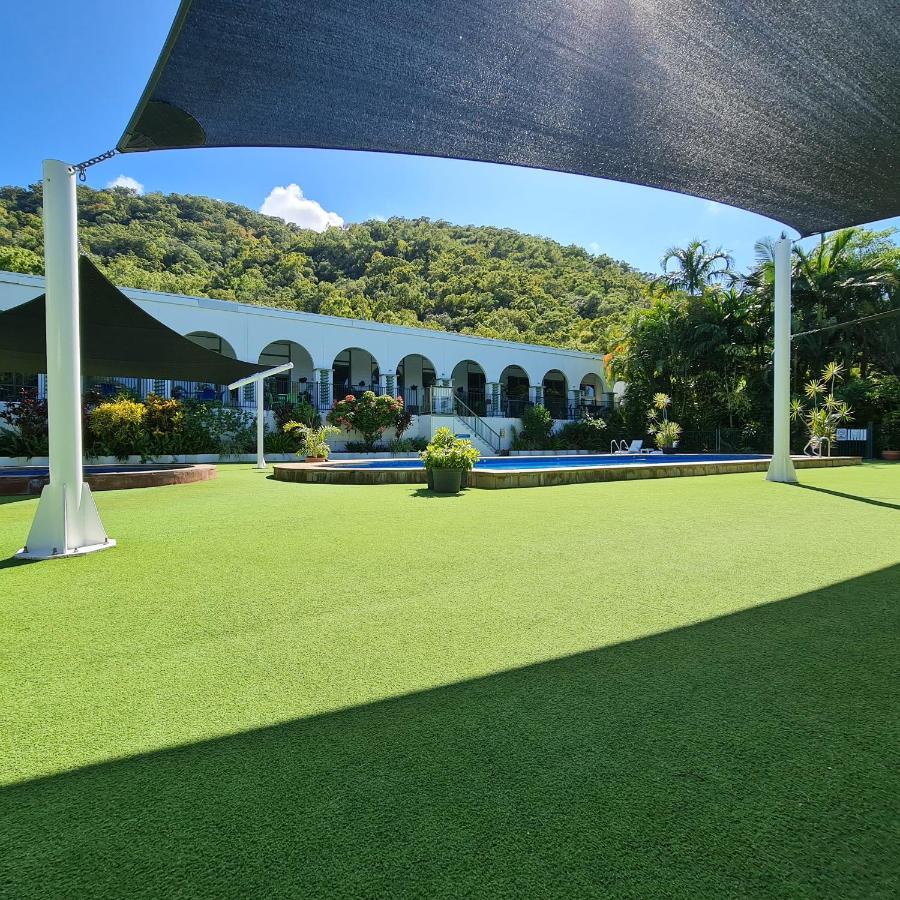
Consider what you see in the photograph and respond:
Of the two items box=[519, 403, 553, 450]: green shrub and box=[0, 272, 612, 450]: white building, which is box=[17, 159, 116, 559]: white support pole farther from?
box=[519, 403, 553, 450]: green shrub

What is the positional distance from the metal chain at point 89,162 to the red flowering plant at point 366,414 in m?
14.0

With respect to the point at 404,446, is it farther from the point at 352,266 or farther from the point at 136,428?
the point at 352,266

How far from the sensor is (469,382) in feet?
86.6

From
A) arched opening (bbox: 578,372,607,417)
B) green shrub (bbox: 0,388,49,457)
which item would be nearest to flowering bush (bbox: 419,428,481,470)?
green shrub (bbox: 0,388,49,457)

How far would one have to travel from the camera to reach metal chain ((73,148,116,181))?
3.26m

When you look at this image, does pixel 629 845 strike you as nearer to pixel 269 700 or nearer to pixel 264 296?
pixel 269 700

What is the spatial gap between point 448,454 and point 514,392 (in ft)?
59.2

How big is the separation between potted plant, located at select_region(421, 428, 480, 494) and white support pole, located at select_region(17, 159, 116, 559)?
15.0ft

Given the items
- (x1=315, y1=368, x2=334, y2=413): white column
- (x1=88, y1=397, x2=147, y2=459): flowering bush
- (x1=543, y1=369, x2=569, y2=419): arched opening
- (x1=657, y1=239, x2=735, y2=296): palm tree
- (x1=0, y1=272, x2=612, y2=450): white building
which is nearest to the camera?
(x1=88, y1=397, x2=147, y2=459): flowering bush

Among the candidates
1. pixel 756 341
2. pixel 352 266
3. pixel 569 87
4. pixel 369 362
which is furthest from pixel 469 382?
pixel 569 87

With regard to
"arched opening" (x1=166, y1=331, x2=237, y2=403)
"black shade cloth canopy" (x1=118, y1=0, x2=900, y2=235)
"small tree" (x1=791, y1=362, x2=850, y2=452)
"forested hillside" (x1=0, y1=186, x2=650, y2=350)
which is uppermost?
"forested hillside" (x1=0, y1=186, x2=650, y2=350)

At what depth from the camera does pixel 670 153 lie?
292 cm

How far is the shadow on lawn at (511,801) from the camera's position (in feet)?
3.46

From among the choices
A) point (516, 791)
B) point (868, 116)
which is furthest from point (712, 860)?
point (868, 116)
